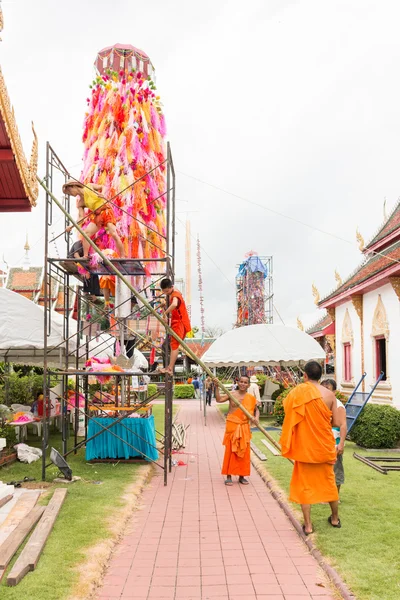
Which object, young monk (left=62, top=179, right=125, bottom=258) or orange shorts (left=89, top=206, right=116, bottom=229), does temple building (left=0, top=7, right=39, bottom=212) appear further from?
orange shorts (left=89, top=206, right=116, bottom=229)

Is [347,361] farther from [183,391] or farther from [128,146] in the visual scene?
[183,391]

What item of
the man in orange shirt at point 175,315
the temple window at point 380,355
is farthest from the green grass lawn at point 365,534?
the temple window at point 380,355

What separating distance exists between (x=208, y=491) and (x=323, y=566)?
3.43 metres

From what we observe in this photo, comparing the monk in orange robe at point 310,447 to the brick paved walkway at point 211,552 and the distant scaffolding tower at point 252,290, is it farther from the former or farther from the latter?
the distant scaffolding tower at point 252,290

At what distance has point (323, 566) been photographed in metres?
4.77

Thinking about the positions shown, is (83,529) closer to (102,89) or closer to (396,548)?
(396,548)

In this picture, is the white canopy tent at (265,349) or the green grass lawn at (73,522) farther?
the white canopy tent at (265,349)

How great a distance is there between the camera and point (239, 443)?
8312mm

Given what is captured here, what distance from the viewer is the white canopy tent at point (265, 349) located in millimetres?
19047

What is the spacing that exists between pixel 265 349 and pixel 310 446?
45.1ft

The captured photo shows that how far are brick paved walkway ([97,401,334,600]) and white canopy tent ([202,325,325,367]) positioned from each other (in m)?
10.9

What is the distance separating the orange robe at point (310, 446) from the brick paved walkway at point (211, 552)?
1.70 ft

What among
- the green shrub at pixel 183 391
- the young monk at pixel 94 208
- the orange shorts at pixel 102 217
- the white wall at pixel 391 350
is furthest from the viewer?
the green shrub at pixel 183 391

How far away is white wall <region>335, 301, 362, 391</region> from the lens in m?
15.9
